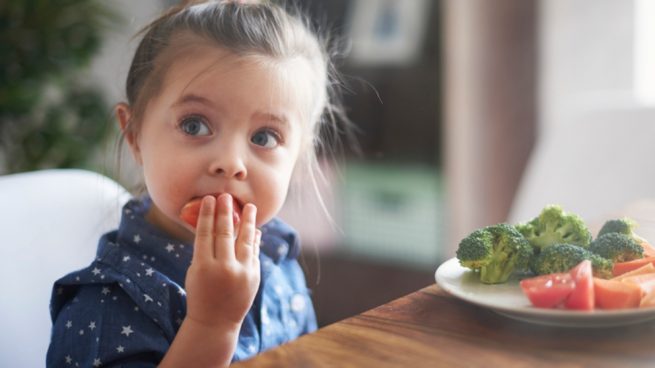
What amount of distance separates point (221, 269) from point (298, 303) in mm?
428

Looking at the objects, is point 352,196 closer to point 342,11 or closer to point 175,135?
point 342,11

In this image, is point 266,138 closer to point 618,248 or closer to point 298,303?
point 298,303

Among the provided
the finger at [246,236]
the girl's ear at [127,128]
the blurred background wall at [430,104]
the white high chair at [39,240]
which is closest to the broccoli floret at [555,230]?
the finger at [246,236]

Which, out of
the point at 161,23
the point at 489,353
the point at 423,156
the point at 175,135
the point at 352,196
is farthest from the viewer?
the point at 352,196

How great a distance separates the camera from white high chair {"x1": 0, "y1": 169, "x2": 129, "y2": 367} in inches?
41.8

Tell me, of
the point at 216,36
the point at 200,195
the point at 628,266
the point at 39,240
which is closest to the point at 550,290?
the point at 628,266

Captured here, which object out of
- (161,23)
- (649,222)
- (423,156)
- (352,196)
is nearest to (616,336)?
(649,222)

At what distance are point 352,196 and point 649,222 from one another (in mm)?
1946

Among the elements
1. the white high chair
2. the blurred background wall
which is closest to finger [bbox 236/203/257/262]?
the white high chair

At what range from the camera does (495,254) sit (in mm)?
771

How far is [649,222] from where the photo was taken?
Result: 1030 mm

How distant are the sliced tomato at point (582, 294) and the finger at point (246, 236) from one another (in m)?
0.34

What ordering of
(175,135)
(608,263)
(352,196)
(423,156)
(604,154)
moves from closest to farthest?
1. (608,263)
2. (175,135)
3. (604,154)
4. (423,156)
5. (352,196)

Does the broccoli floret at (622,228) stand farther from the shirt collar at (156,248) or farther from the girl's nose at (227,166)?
the shirt collar at (156,248)
